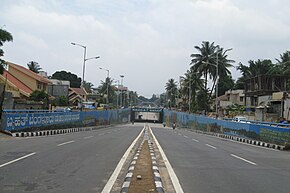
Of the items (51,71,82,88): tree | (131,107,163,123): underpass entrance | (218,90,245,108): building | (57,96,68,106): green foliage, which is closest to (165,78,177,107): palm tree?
(131,107,163,123): underpass entrance

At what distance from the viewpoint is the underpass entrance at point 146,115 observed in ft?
382

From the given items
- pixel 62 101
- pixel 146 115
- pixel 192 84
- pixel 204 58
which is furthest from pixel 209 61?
pixel 146 115

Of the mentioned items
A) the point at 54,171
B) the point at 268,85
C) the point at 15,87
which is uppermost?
the point at 268,85

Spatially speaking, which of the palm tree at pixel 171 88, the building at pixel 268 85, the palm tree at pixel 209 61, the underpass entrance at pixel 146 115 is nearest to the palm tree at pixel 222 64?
the palm tree at pixel 209 61

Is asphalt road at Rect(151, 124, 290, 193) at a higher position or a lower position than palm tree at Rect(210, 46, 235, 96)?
lower

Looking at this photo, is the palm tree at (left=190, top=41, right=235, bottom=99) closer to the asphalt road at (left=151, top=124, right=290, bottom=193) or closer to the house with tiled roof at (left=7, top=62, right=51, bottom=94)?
the house with tiled roof at (left=7, top=62, right=51, bottom=94)

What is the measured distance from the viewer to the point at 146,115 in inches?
6038

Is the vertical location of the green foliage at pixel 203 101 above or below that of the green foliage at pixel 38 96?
above

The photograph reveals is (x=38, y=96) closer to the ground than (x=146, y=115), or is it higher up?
higher up

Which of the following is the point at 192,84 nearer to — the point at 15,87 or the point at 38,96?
the point at 38,96

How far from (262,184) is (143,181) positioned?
304 centimetres

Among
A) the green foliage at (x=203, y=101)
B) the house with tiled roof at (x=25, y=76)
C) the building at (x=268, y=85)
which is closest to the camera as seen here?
the building at (x=268, y=85)

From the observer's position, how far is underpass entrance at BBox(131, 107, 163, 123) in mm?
116575

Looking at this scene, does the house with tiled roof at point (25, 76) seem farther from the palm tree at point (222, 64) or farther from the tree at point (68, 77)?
the tree at point (68, 77)
